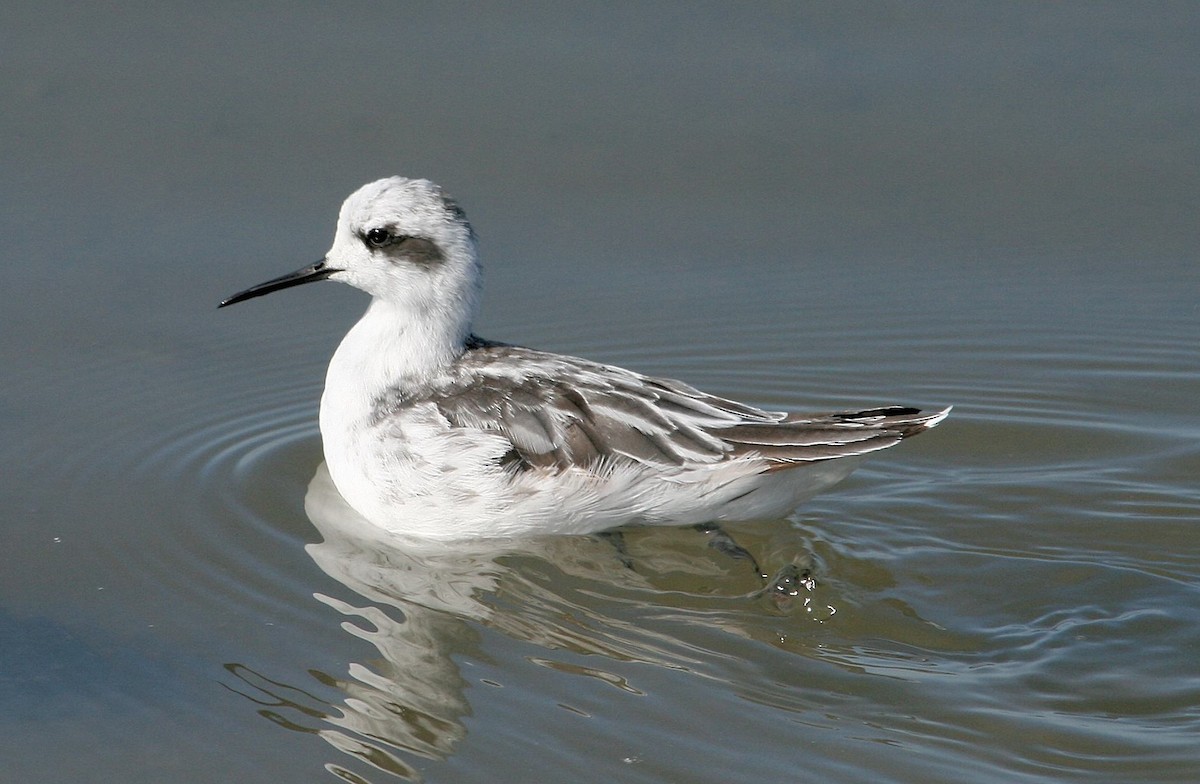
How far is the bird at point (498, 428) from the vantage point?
24.7ft

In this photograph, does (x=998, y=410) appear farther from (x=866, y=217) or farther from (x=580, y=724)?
(x=580, y=724)

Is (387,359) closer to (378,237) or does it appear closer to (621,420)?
(378,237)

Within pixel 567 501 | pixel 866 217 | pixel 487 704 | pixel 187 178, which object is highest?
pixel 866 217

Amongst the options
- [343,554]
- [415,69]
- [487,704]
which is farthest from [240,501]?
[415,69]

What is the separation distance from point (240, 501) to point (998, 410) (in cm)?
419

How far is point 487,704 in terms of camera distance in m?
6.33

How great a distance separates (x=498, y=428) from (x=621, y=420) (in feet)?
1.96

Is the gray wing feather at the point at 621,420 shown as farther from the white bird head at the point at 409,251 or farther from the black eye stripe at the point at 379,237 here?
the black eye stripe at the point at 379,237

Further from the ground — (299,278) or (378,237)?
(378,237)

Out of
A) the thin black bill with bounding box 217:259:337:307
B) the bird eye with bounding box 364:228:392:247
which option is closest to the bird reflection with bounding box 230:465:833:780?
the thin black bill with bounding box 217:259:337:307

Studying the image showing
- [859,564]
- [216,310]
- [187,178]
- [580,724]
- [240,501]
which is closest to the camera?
[580,724]

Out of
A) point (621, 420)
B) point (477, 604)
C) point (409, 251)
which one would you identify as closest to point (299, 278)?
point (409, 251)

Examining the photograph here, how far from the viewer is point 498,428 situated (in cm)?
779

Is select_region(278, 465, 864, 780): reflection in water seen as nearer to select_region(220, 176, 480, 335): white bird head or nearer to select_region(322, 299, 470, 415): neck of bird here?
select_region(322, 299, 470, 415): neck of bird
